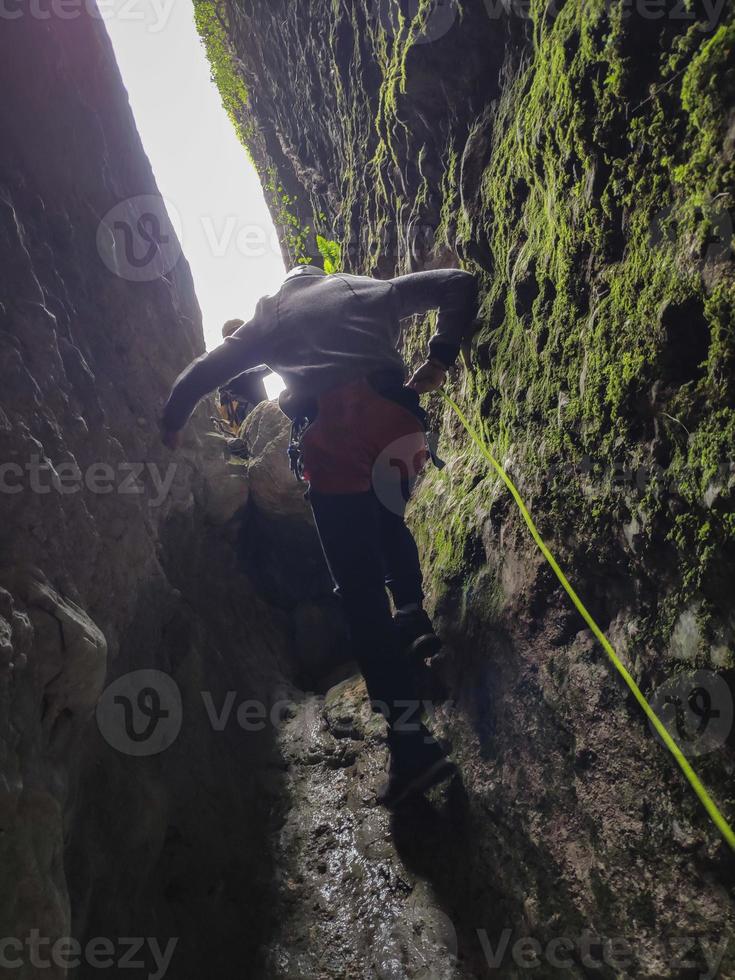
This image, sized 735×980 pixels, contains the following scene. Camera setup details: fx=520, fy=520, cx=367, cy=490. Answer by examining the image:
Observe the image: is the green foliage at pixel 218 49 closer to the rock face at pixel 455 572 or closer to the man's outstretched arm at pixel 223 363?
the rock face at pixel 455 572

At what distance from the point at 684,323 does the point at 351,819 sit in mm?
2236

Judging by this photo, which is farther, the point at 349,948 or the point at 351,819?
the point at 351,819

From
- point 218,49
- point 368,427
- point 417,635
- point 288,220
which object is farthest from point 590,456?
point 218,49

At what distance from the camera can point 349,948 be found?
176cm

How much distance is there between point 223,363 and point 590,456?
5.99ft

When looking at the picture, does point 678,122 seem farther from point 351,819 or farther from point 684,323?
point 351,819

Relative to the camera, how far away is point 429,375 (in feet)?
8.50

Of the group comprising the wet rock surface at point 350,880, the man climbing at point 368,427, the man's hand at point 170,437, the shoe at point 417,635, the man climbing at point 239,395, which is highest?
the man climbing at point 239,395

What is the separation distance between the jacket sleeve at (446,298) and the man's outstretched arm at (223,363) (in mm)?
753

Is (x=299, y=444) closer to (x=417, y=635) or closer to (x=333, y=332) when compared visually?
(x=333, y=332)

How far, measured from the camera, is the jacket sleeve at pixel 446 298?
259 centimetres

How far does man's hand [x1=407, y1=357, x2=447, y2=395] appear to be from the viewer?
258 cm

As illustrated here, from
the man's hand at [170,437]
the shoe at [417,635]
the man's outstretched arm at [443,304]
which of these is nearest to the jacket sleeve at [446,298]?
the man's outstretched arm at [443,304]

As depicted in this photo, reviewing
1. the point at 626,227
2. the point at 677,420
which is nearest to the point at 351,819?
the point at 677,420
